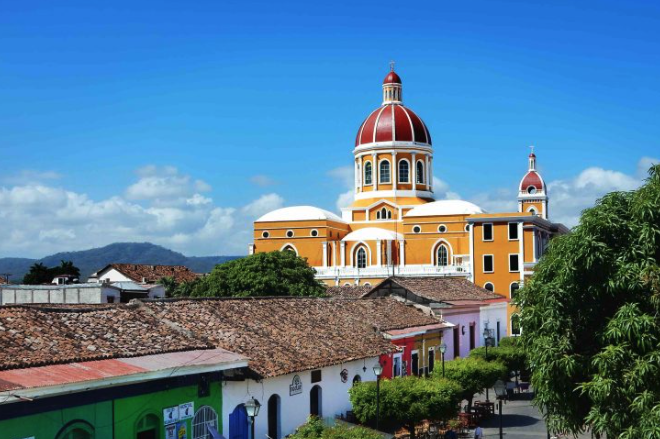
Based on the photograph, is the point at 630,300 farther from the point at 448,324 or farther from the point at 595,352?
the point at 448,324

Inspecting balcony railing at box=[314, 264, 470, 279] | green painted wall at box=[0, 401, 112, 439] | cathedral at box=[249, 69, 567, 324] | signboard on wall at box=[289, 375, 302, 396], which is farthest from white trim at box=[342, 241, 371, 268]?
green painted wall at box=[0, 401, 112, 439]

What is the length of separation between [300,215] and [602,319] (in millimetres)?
52797

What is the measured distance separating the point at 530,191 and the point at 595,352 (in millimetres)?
83222

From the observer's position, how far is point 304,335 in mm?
21031

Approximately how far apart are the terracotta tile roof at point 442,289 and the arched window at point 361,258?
2065 centimetres

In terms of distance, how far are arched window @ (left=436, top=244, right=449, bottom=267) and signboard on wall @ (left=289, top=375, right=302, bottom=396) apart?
151ft

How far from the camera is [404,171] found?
69812 millimetres

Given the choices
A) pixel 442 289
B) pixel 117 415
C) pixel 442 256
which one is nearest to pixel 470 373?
pixel 117 415

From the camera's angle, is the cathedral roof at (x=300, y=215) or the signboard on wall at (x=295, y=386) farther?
the cathedral roof at (x=300, y=215)

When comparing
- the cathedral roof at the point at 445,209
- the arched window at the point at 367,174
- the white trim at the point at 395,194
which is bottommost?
the cathedral roof at the point at 445,209

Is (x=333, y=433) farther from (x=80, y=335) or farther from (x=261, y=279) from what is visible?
(x=261, y=279)

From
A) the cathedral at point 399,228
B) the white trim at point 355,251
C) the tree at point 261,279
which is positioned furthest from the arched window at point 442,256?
the tree at point 261,279

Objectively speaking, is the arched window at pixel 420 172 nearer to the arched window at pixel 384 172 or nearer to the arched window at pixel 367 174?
the arched window at pixel 384 172

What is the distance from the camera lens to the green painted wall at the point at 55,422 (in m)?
11.9
